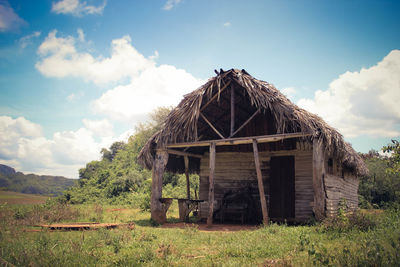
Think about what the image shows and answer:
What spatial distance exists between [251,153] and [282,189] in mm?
1998

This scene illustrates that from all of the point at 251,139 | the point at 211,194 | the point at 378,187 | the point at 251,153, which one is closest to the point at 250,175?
the point at 251,153

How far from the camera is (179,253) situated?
5188mm

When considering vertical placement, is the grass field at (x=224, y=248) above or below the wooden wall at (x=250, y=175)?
below

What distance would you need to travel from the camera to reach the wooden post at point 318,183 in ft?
27.0

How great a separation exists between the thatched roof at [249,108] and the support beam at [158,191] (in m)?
0.36

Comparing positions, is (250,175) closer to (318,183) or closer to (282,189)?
(282,189)

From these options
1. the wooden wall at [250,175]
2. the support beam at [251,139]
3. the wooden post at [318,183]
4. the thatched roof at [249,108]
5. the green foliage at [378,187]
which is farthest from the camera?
the green foliage at [378,187]

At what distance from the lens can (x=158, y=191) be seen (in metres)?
10.7

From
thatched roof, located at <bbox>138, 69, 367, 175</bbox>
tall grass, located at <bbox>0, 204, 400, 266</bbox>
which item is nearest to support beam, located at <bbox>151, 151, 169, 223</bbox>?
thatched roof, located at <bbox>138, 69, 367, 175</bbox>

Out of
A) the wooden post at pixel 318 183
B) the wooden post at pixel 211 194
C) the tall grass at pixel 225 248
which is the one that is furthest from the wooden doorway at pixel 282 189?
the tall grass at pixel 225 248

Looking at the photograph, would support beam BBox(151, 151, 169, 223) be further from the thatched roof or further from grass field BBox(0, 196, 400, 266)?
grass field BBox(0, 196, 400, 266)

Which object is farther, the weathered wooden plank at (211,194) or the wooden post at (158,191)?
the wooden post at (158,191)

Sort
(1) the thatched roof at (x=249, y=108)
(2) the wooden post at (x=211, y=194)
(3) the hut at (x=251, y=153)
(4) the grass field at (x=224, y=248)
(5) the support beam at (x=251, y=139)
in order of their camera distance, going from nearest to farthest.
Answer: (4) the grass field at (x=224, y=248) → (1) the thatched roof at (x=249, y=108) → (5) the support beam at (x=251, y=139) → (3) the hut at (x=251, y=153) → (2) the wooden post at (x=211, y=194)

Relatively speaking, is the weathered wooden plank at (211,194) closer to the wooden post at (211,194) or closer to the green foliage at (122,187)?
the wooden post at (211,194)
